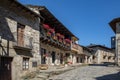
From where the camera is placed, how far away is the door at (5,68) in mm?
15898

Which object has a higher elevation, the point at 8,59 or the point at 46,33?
the point at 46,33

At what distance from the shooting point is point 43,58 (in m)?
25.3

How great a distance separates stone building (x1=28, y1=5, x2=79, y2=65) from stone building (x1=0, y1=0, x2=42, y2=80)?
2.78 metres

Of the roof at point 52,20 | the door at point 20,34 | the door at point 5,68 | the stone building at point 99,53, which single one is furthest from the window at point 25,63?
the stone building at point 99,53

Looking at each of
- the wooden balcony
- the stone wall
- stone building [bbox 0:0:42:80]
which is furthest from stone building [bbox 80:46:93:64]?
the stone wall

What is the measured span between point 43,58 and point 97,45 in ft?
94.1

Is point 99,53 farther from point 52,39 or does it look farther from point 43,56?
point 43,56

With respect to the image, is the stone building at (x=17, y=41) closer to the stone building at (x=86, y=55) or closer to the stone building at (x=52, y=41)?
the stone building at (x=52, y=41)

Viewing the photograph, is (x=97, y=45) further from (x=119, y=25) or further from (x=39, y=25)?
(x=39, y=25)

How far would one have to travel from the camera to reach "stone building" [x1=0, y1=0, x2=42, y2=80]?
16.1 m

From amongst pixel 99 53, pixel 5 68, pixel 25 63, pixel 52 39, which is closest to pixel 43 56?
pixel 52 39

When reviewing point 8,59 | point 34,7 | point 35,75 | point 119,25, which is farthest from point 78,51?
point 8,59

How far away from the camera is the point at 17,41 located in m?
17.8

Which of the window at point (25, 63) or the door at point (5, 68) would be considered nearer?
the door at point (5, 68)
